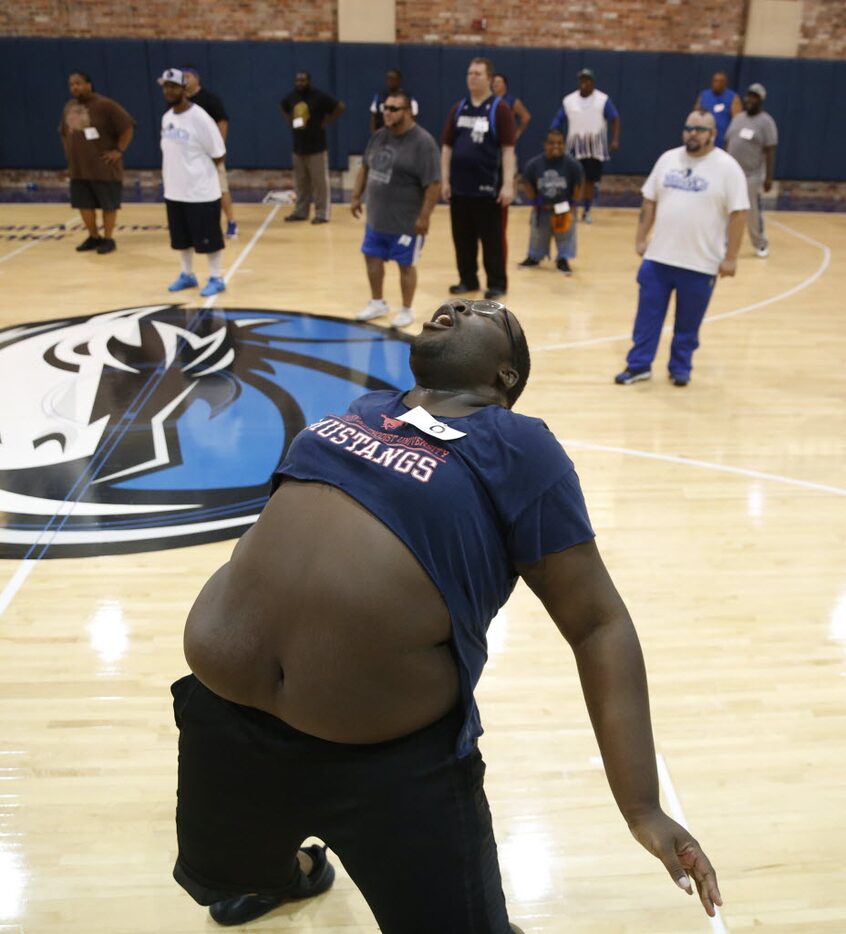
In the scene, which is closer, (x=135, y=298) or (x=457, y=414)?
(x=457, y=414)

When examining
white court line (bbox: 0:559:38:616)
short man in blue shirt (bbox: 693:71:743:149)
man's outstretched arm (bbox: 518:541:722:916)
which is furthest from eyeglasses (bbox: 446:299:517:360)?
short man in blue shirt (bbox: 693:71:743:149)

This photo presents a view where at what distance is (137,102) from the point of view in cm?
1383

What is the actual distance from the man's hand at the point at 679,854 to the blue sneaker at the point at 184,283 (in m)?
7.45

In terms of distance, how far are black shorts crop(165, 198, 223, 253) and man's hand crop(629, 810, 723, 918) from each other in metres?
7.10

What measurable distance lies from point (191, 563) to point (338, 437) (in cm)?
261

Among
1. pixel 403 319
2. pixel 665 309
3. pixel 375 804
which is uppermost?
pixel 375 804

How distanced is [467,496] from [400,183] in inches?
223

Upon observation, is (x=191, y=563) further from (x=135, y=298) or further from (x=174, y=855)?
(x=135, y=298)

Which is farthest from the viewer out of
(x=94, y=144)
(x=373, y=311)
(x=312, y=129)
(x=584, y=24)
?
(x=584, y=24)

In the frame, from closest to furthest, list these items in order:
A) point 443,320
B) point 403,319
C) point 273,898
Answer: point 443,320 < point 273,898 < point 403,319

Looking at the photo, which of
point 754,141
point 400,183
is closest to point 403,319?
point 400,183

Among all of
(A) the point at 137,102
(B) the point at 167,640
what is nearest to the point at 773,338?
(B) the point at 167,640

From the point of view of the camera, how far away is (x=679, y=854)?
4.73ft

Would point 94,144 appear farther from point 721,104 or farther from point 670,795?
point 670,795
